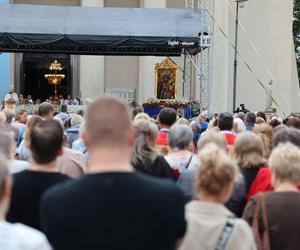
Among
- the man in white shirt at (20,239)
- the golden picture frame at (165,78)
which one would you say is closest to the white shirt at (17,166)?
the man in white shirt at (20,239)

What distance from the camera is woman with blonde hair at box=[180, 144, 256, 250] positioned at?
3.58m

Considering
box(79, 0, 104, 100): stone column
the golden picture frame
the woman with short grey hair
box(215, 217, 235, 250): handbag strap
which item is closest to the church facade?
box(79, 0, 104, 100): stone column

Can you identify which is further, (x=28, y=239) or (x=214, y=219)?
(x=214, y=219)

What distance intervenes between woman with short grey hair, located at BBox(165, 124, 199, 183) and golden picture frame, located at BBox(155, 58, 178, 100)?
65.5ft

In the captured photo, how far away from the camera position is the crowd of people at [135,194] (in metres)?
2.77

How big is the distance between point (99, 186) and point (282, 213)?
6.07 feet

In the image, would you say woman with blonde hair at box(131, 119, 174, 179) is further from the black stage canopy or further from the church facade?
the church facade

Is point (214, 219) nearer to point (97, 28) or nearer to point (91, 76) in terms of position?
point (97, 28)

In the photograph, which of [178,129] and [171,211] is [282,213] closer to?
[171,211]

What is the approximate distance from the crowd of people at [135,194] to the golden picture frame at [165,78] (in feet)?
66.3

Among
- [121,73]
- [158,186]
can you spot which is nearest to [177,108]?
[121,73]

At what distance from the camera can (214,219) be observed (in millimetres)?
3621

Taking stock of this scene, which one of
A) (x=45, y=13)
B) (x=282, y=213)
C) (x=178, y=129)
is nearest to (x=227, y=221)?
(x=282, y=213)

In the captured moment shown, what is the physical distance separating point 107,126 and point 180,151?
348 centimetres
